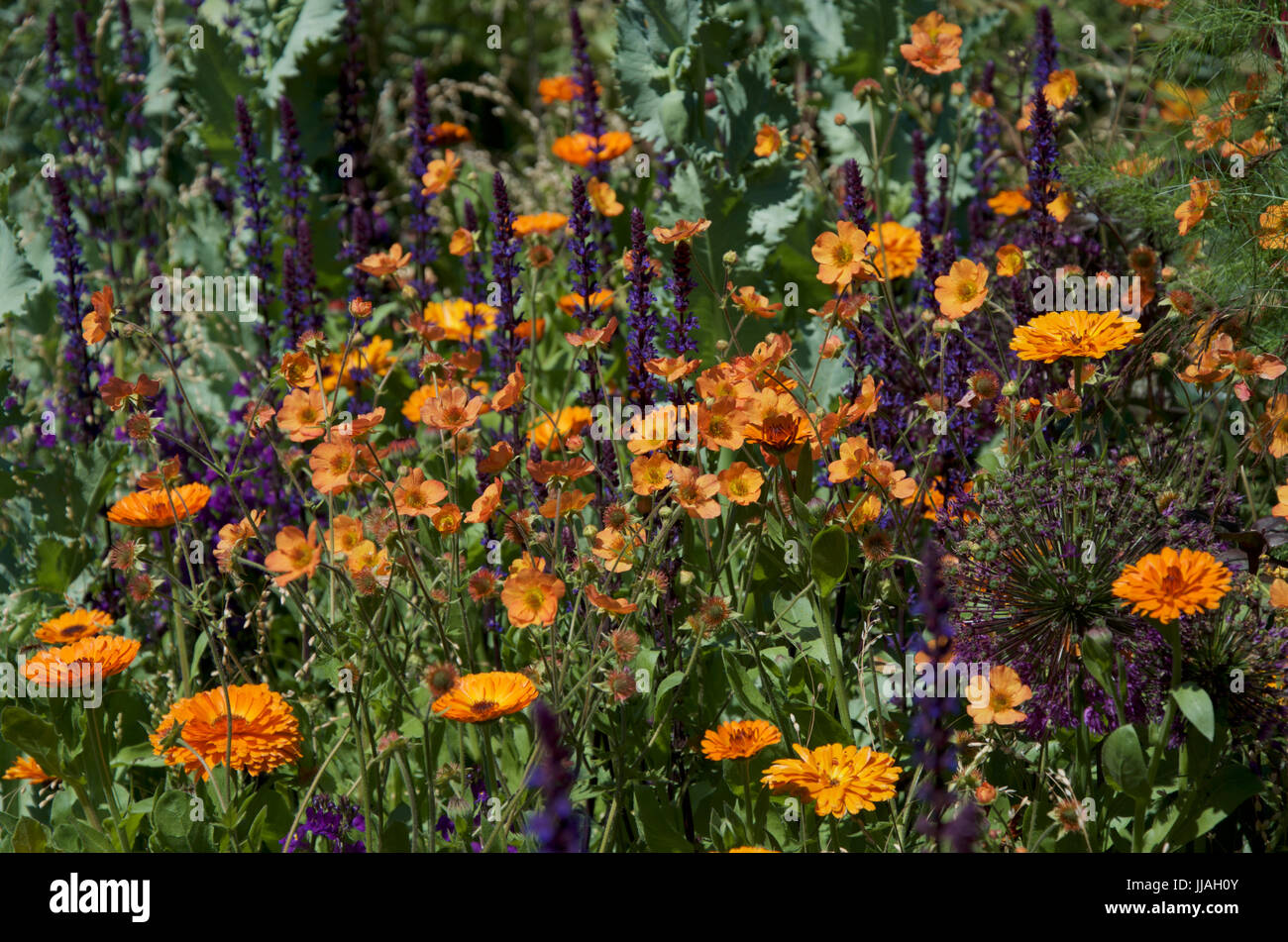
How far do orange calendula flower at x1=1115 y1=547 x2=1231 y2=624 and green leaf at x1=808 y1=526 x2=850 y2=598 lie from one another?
0.41 m

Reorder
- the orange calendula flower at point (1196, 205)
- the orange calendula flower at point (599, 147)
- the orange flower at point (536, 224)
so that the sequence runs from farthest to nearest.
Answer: the orange calendula flower at point (599, 147) → the orange flower at point (536, 224) → the orange calendula flower at point (1196, 205)

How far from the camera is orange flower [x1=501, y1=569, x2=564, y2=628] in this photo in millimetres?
1622

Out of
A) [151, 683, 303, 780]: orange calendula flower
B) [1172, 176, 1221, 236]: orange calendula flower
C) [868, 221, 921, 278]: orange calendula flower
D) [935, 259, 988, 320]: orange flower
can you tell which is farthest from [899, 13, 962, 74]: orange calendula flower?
[151, 683, 303, 780]: orange calendula flower

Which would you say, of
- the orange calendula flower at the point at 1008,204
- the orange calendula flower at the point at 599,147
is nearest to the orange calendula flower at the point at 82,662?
the orange calendula flower at the point at 599,147

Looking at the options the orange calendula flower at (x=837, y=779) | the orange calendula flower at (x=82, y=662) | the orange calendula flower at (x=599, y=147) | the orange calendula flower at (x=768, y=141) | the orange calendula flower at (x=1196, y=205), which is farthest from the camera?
the orange calendula flower at (x=599, y=147)

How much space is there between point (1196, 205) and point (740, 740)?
133 centimetres

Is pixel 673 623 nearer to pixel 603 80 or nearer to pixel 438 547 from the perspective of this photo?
pixel 438 547

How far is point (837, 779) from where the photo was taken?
1620 millimetres

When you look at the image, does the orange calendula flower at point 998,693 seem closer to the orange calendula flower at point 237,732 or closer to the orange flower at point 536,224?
the orange calendula flower at point 237,732

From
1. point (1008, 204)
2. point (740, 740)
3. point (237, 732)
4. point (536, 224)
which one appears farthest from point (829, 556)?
point (1008, 204)

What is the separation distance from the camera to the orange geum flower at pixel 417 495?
1770 mm

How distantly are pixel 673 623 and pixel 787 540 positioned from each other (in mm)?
240

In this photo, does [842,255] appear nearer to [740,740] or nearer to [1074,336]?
[1074,336]

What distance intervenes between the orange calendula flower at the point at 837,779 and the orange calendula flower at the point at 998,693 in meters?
0.14
